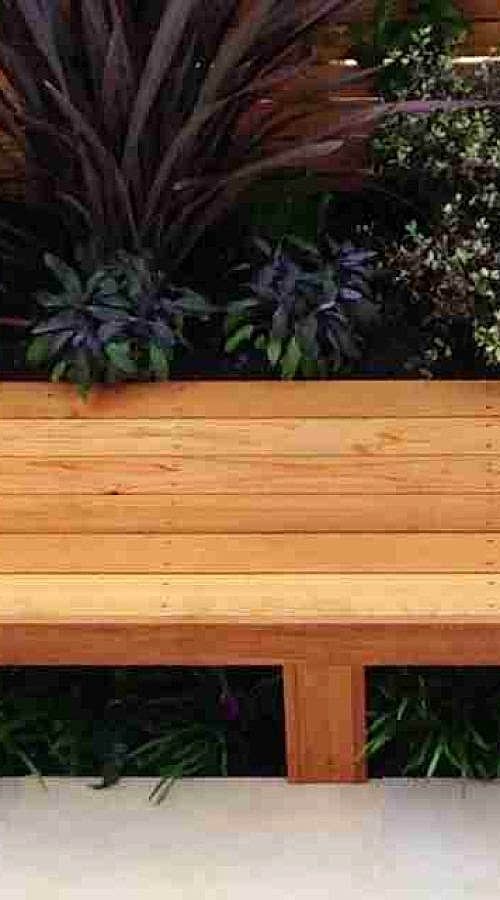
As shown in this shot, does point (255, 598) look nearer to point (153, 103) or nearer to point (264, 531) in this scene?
point (264, 531)

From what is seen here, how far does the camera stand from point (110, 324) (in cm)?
172

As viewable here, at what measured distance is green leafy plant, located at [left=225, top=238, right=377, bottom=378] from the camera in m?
1.75

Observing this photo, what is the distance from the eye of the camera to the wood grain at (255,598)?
4.93ft

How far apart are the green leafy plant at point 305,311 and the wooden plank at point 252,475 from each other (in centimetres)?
14

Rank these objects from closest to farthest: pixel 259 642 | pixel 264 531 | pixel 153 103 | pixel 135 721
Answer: pixel 259 642, pixel 264 531, pixel 153 103, pixel 135 721

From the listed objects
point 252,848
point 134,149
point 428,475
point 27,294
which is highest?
point 134,149

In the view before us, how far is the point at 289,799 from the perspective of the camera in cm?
180

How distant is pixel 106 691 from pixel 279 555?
1.35 ft

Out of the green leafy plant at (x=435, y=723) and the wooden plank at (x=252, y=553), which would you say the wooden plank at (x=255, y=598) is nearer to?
the wooden plank at (x=252, y=553)

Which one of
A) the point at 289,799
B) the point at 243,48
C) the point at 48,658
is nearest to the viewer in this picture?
the point at 48,658

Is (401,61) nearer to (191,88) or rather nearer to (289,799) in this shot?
(191,88)

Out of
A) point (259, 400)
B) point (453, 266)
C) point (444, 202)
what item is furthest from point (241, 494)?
point (444, 202)

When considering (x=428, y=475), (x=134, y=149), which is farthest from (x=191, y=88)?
(x=428, y=475)

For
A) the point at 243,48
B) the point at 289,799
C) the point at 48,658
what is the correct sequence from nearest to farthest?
1. the point at 48,658
2. the point at 243,48
3. the point at 289,799
